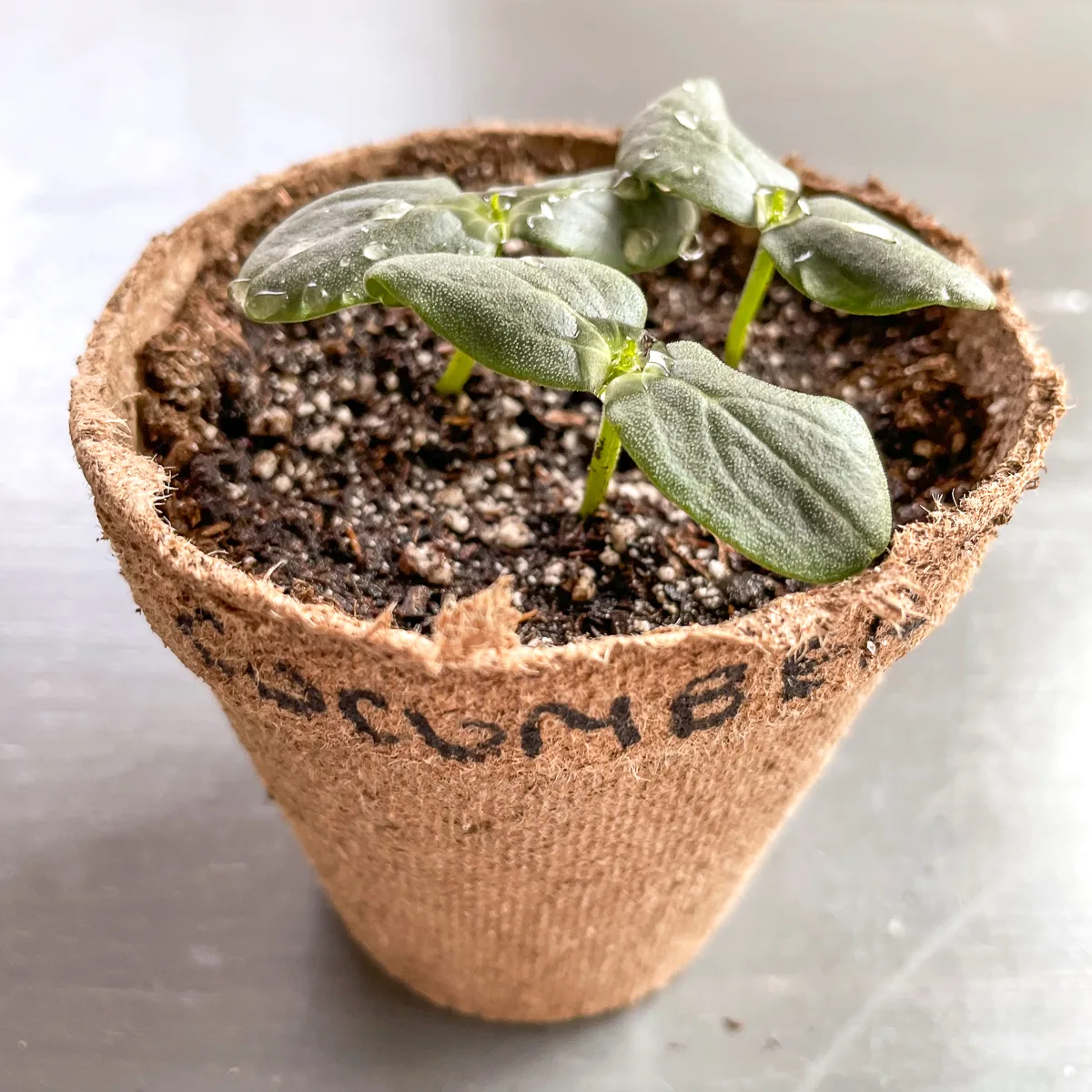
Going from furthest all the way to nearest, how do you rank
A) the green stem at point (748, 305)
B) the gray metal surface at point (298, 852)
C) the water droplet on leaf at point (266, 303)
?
the gray metal surface at point (298, 852), the green stem at point (748, 305), the water droplet on leaf at point (266, 303)

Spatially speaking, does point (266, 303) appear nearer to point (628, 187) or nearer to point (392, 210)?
point (392, 210)

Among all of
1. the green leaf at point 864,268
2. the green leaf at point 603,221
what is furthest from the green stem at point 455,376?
the green leaf at point 864,268

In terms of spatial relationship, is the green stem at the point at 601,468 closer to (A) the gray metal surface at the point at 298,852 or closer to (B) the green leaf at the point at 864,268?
(B) the green leaf at the point at 864,268

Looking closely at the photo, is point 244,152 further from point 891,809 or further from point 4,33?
point 891,809

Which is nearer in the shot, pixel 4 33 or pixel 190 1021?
pixel 190 1021

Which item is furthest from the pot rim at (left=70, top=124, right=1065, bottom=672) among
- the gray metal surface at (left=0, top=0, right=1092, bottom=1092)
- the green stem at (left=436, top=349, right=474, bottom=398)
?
the gray metal surface at (left=0, top=0, right=1092, bottom=1092)

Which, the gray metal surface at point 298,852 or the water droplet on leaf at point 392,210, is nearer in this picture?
the water droplet on leaf at point 392,210

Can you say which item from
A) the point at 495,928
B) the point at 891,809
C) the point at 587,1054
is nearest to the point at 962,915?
the point at 891,809
